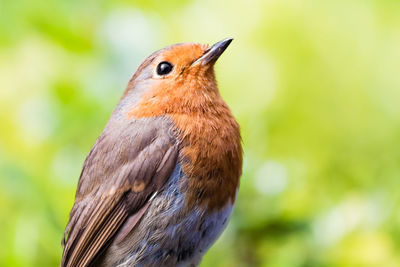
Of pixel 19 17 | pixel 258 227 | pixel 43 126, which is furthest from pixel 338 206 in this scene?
pixel 19 17

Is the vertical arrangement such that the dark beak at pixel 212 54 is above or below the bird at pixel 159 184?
above

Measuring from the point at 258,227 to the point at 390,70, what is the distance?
62.0 inches

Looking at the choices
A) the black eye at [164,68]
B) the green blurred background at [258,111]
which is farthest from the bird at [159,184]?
the green blurred background at [258,111]

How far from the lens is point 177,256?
12.3 ft

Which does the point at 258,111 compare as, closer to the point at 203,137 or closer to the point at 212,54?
the point at 212,54

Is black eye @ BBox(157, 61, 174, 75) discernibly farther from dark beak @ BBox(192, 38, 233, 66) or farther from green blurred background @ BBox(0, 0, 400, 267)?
green blurred background @ BBox(0, 0, 400, 267)

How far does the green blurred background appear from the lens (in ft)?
13.7

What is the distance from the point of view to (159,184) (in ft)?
12.4

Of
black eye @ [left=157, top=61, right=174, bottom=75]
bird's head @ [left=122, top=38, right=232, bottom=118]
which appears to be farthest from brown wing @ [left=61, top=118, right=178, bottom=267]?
black eye @ [left=157, top=61, right=174, bottom=75]

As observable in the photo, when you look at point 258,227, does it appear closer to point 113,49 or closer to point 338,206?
point 338,206

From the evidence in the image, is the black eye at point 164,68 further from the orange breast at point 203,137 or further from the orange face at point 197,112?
the orange breast at point 203,137

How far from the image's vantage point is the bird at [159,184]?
372 centimetres

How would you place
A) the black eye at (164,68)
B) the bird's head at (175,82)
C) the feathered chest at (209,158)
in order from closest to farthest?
the feathered chest at (209,158) → the bird's head at (175,82) → the black eye at (164,68)

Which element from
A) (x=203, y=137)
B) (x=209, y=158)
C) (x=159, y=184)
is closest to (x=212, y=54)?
(x=203, y=137)
